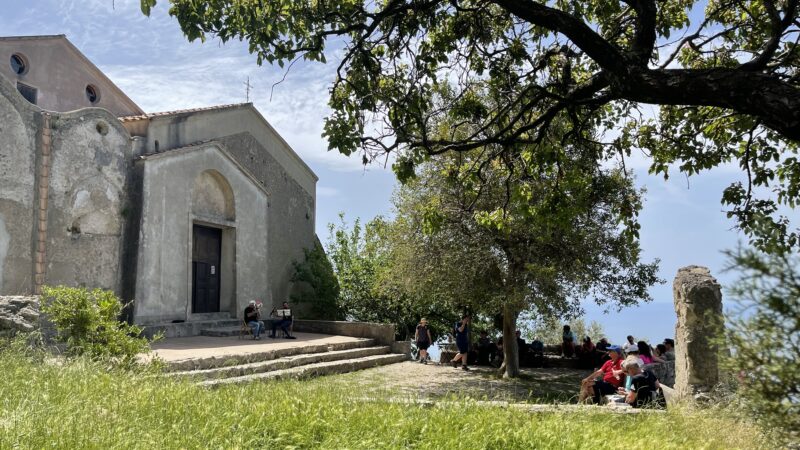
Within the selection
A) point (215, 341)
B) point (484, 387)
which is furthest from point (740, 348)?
point (215, 341)

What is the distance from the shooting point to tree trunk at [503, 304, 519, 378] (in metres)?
17.1

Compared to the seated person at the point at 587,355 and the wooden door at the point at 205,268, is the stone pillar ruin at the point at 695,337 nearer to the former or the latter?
the seated person at the point at 587,355

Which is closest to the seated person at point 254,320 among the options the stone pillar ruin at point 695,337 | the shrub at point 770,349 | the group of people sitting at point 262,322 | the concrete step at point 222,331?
the group of people sitting at point 262,322

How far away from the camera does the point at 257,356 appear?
14.2 m

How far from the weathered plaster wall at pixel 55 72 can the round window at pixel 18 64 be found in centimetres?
12

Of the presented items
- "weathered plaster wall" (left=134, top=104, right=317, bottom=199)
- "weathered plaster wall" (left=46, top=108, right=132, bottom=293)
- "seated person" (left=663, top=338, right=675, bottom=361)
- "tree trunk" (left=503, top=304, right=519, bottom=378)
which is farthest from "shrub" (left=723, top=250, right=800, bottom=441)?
"weathered plaster wall" (left=134, top=104, right=317, bottom=199)

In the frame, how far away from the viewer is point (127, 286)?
656 inches

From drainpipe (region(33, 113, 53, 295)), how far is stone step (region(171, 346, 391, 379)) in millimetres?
5535

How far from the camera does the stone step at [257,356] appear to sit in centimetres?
1183

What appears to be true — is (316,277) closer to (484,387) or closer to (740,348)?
(484,387)

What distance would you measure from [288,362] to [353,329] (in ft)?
20.1

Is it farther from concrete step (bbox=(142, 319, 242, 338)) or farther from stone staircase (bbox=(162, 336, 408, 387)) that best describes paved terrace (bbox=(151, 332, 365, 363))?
concrete step (bbox=(142, 319, 242, 338))

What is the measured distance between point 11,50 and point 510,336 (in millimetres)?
17766

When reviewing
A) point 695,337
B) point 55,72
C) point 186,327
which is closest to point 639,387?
point 695,337
